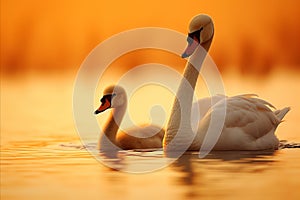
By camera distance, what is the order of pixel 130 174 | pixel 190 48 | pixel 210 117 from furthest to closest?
pixel 190 48 → pixel 210 117 → pixel 130 174

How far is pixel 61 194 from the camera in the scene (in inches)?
305

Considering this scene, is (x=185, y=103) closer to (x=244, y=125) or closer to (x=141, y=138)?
(x=244, y=125)

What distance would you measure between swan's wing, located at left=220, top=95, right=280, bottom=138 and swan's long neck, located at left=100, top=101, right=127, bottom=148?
1.52 meters

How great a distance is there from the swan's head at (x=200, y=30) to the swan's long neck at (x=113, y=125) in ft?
5.09

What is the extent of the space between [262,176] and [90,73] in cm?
1734

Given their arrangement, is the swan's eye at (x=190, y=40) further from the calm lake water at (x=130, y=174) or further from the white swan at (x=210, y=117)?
the calm lake water at (x=130, y=174)

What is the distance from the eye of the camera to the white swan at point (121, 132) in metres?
11.9

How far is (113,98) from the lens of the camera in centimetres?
1269

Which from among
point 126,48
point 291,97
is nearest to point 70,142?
point 126,48

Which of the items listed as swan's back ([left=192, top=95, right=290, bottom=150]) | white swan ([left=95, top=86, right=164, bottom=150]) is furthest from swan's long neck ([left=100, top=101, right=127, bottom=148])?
swan's back ([left=192, top=95, right=290, bottom=150])

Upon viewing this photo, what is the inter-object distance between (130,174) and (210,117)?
2.17 m

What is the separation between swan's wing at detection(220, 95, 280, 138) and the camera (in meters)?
11.1

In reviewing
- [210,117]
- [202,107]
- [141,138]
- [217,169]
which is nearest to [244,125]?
[210,117]

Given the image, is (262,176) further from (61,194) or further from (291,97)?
(291,97)
